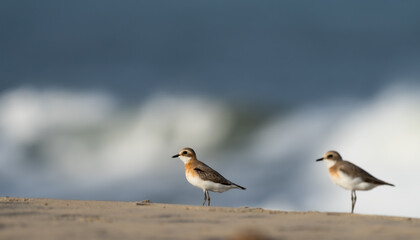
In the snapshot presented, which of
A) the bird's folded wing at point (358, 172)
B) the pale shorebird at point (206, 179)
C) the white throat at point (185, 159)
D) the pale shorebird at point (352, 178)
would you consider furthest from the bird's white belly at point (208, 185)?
the bird's folded wing at point (358, 172)

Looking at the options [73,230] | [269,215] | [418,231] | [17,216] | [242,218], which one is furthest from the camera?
[269,215]

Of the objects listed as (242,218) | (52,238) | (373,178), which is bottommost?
(52,238)

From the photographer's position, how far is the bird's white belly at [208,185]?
1780 centimetres

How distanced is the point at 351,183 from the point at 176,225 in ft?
22.0

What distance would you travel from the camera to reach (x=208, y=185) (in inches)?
700

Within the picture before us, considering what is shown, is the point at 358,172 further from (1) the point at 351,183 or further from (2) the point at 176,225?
(2) the point at 176,225

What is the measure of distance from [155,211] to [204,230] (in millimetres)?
3058

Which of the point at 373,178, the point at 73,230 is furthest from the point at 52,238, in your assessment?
the point at 373,178

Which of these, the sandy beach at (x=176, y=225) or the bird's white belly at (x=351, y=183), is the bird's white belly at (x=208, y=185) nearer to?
the bird's white belly at (x=351, y=183)

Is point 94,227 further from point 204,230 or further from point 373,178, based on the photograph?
point 373,178

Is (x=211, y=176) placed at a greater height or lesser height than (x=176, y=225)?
greater

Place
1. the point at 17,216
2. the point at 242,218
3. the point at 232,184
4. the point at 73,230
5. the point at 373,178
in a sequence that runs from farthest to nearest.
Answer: the point at 232,184 → the point at 373,178 → the point at 242,218 → the point at 17,216 → the point at 73,230

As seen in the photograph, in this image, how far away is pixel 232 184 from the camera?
17.9 m

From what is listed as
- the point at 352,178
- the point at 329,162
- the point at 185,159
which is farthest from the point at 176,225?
the point at 185,159
